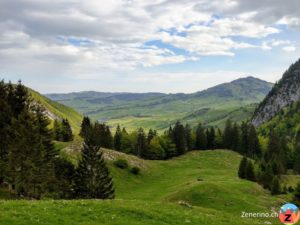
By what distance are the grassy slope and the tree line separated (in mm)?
10900

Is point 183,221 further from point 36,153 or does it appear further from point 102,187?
point 102,187

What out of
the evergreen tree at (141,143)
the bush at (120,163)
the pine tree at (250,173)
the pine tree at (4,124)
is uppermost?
the pine tree at (4,124)

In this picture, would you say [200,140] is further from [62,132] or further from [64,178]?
[64,178]

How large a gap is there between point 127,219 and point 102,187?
38902mm

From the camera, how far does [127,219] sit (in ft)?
88.5

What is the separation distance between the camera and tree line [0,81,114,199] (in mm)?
48656

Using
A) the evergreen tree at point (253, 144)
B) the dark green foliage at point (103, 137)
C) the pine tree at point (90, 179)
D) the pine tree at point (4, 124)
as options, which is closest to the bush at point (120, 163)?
the dark green foliage at point (103, 137)

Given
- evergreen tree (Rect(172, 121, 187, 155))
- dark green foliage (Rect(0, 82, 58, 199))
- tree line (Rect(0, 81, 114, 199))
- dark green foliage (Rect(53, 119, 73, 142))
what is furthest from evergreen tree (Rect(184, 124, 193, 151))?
dark green foliage (Rect(0, 82, 58, 199))

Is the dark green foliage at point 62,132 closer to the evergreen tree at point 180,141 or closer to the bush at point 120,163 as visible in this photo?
the evergreen tree at point 180,141

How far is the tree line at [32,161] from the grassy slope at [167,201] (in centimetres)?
1090

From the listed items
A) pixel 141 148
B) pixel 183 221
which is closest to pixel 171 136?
pixel 141 148

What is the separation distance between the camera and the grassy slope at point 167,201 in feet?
85.1

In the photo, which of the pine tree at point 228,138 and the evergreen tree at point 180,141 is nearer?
the evergreen tree at point 180,141

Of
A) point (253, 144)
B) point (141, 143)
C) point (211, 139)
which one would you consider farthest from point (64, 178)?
point (253, 144)
